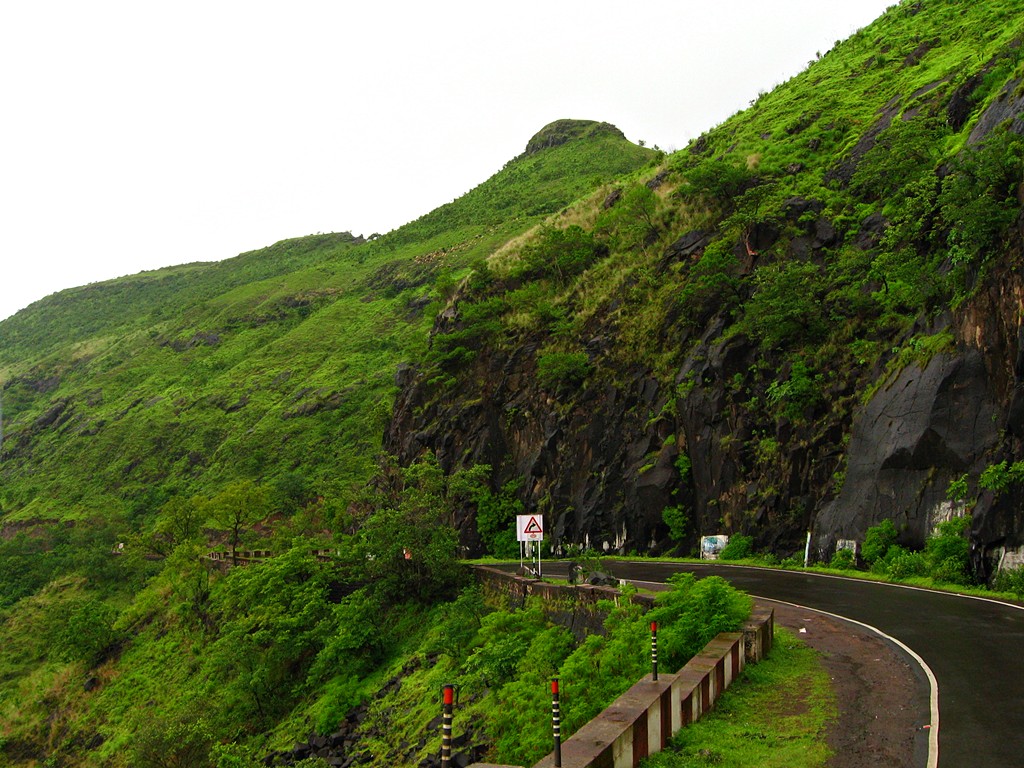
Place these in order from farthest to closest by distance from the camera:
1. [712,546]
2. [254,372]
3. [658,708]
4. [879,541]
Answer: [254,372] < [712,546] < [879,541] < [658,708]

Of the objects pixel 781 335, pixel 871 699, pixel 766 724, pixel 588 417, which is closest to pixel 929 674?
pixel 871 699

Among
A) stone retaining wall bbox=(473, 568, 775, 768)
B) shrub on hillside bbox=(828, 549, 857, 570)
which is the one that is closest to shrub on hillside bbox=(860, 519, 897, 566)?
shrub on hillside bbox=(828, 549, 857, 570)

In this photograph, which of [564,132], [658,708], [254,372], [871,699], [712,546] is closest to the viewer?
[658,708]

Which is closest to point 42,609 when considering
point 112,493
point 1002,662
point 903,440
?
point 112,493

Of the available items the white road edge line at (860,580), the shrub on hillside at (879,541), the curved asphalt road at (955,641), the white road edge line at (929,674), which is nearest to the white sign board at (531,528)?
the curved asphalt road at (955,641)

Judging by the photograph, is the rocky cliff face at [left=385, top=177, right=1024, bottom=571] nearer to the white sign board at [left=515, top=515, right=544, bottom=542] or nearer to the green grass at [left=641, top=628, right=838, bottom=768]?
the green grass at [left=641, top=628, right=838, bottom=768]

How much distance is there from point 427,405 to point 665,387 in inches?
760

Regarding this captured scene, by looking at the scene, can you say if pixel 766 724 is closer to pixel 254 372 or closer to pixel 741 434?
pixel 741 434

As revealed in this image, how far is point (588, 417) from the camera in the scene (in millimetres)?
41656

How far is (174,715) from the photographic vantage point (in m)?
34.8

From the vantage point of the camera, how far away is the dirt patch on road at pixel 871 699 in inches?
357

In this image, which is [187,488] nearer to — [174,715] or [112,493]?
[112,493]

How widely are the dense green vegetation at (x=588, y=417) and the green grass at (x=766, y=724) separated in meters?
1.77

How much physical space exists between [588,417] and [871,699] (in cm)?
3057
